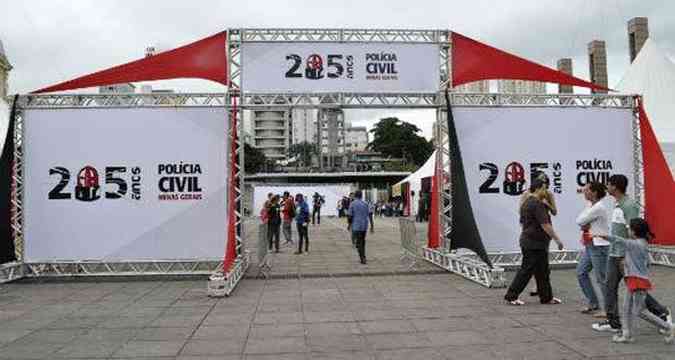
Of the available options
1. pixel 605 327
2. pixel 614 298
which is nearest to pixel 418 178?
pixel 605 327

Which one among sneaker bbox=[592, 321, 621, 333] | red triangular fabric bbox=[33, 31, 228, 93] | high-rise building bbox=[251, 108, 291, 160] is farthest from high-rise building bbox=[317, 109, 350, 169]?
sneaker bbox=[592, 321, 621, 333]

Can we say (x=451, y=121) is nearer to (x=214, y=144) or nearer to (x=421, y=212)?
(x=214, y=144)

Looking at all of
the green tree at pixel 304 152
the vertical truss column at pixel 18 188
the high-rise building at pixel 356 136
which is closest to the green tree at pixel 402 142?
the green tree at pixel 304 152

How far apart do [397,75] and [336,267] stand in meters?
4.40

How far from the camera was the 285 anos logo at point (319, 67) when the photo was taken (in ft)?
39.8

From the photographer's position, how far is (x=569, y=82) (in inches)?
483

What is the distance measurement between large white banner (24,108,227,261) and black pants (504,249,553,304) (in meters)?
6.04

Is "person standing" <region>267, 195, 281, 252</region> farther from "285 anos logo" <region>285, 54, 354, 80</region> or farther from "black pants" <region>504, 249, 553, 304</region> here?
"black pants" <region>504, 249, 553, 304</region>

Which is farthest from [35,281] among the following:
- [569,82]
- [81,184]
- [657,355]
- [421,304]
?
[569,82]

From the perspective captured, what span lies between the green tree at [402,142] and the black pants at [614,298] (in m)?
95.1

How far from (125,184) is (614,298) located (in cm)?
912

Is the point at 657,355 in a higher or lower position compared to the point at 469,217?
lower

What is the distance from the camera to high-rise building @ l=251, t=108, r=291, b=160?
143 meters

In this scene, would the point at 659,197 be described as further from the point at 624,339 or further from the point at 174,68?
the point at 174,68
